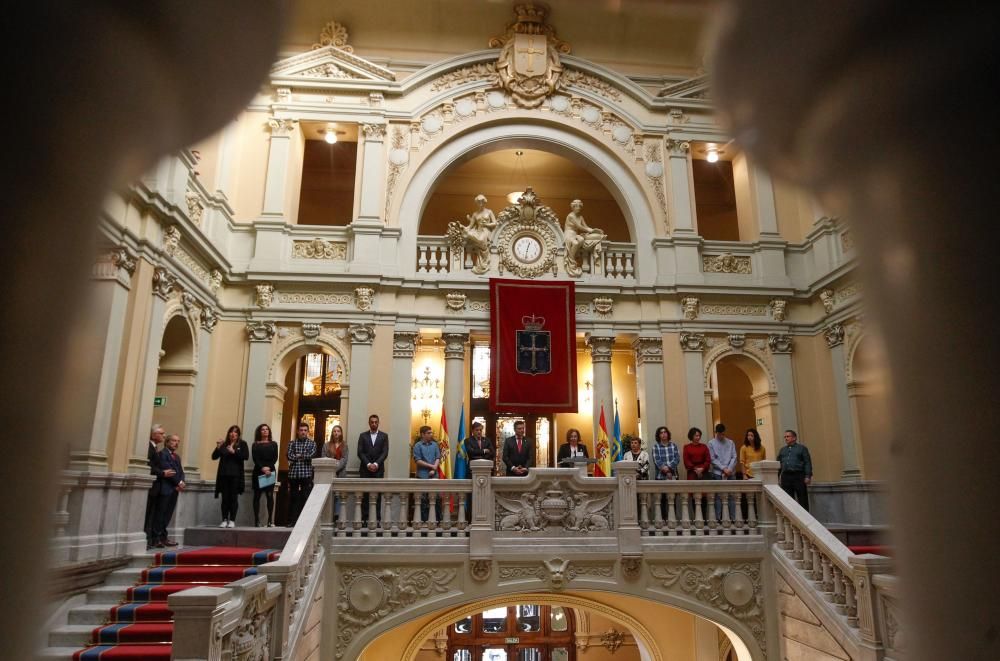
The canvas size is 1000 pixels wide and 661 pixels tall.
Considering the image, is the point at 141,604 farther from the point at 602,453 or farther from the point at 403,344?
the point at 602,453

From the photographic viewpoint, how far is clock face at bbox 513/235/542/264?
43.8 ft

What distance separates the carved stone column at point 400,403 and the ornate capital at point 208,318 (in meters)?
3.14

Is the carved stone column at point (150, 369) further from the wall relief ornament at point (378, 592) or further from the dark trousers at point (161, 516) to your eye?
the wall relief ornament at point (378, 592)

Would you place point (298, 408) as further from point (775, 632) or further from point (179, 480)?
point (775, 632)

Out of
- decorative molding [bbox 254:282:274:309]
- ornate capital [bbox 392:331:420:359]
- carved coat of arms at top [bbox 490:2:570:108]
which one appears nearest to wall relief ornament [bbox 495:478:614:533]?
ornate capital [bbox 392:331:420:359]

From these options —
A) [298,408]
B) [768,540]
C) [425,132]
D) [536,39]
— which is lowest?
[768,540]

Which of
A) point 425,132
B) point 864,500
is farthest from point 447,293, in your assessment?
point 864,500

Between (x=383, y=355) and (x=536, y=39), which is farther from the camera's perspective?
(x=536, y=39)

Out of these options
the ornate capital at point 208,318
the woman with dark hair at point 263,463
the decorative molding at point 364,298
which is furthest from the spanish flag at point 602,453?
the ornate capital at point 208,318

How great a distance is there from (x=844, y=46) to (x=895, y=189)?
0.58 feet

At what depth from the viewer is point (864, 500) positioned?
38.1 feet

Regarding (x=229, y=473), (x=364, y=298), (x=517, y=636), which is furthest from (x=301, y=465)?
(x=517, y=636)

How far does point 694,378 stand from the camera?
42.8ft

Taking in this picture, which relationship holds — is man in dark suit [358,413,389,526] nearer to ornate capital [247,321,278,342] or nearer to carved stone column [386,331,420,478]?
carved stone column [386,331,420,478]
